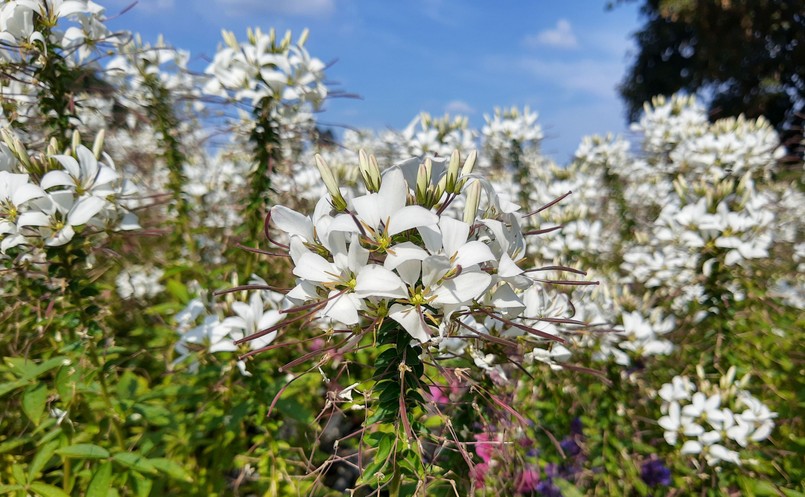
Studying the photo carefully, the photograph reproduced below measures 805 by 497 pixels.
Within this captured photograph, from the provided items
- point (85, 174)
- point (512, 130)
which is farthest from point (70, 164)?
point (512, 130)

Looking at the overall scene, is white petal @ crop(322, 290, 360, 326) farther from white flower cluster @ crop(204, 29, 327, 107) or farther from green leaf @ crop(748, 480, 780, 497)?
green leaf @ crop(748, 480, 780, 497)

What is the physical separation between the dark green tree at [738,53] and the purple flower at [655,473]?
14855 mm

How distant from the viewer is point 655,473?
2.59 m

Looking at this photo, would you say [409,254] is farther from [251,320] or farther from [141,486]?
Result: [141,486]

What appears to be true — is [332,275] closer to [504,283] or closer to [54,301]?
[504,283]

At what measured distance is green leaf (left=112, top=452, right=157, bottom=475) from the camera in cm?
176

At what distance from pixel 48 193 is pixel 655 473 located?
300cm

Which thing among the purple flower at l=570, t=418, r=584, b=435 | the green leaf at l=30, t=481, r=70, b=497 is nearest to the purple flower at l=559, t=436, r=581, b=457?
the purple flower at l=570, t=418, r=584, b=435

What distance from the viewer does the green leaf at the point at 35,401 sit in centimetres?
173

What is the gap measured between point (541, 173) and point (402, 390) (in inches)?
168

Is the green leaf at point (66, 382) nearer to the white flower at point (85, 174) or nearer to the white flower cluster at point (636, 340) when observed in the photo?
the white flower at point (85, 174)

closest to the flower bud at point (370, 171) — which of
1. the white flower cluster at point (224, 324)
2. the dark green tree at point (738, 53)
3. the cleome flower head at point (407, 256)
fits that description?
the cleome flower head at point (407, 256)

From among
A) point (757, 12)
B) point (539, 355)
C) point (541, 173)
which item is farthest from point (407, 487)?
point (757, 12)

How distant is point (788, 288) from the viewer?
494 centimetres
